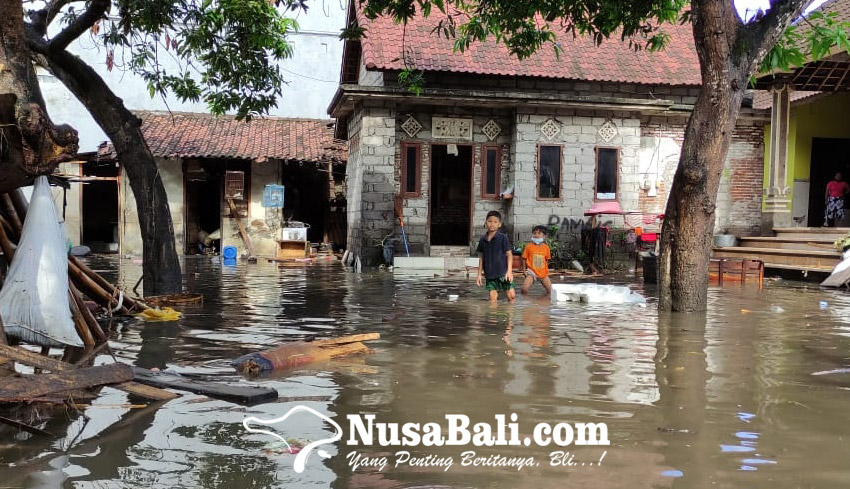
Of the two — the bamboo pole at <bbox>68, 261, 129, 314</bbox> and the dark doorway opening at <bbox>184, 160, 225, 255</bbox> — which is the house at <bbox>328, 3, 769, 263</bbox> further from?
the bamboo pole at <bbox>68, 261, 129, 314</bbox>

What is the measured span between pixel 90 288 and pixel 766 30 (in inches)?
324

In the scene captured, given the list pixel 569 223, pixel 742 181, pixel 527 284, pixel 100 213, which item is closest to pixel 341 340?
pixel 527 284

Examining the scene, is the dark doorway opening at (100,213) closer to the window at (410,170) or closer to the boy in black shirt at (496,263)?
the window at (410,170)

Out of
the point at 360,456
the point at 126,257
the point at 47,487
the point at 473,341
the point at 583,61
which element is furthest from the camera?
the point at 126,257

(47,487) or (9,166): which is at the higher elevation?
(9,166)

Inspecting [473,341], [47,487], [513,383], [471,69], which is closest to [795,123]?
[471,69]

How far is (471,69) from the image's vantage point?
667 inches

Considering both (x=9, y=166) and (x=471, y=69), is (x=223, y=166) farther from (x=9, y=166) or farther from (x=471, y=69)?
(x=9, y=166)

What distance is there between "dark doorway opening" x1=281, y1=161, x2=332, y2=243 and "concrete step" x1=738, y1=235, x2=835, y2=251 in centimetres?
1325

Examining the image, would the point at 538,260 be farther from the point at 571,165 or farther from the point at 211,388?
the point at 211,388

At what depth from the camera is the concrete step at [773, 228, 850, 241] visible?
14.4 m

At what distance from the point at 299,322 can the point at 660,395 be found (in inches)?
179

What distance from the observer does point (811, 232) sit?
15586 millimetres

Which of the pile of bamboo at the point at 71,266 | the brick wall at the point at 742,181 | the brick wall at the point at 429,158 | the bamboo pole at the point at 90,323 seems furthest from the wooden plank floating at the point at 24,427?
the brick wall at the point at 742,181
